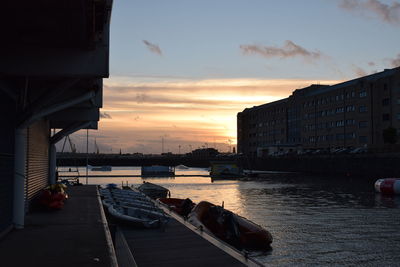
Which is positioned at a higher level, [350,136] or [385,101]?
[385,101]

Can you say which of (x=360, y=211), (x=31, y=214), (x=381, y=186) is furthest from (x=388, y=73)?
(x=31, y=214)

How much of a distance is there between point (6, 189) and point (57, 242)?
9.92 ft

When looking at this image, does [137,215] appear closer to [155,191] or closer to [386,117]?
[155,191]

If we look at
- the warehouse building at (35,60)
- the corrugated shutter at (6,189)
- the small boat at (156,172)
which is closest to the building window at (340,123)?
the small boat at (156,172)

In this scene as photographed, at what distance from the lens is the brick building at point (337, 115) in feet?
395

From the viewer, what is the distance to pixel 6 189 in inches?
604

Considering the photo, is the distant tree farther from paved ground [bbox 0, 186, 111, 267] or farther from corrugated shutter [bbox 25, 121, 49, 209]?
paved ground [bbox 0, 186, 111, 267]

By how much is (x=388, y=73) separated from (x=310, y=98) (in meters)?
34.5

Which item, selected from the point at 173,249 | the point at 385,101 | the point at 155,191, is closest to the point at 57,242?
the point at 173,249

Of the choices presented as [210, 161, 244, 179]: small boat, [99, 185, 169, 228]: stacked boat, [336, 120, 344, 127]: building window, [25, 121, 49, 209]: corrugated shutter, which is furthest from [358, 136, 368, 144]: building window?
[99, 185, 169, 228]: stacked boat

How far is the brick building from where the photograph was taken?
12044 cm

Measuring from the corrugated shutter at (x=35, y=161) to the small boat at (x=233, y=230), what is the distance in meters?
8.26

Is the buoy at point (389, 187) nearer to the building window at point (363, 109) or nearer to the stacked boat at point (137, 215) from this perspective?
the stacked boat at point (137, 215)

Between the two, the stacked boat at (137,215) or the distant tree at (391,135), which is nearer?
the stacked boat at (137,215)
